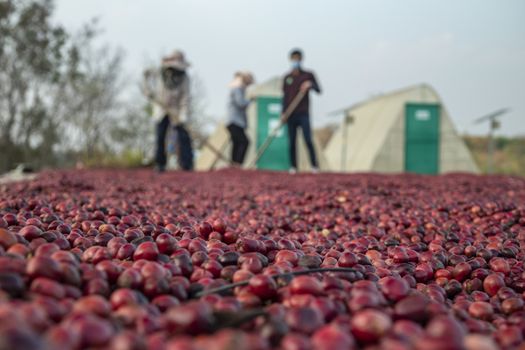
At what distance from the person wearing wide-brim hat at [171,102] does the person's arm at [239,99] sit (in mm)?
1037

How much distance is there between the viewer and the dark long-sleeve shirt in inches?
384

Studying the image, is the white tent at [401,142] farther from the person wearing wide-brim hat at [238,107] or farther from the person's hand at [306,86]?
the person's hand at [306,86]

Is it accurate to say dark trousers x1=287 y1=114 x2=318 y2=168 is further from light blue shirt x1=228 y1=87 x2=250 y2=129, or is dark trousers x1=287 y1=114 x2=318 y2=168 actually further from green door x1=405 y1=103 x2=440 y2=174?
green door x1=405 y1=103 x2=440 y2=174

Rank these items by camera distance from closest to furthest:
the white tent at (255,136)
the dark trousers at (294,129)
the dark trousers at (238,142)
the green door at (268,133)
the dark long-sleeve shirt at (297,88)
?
1. the dark trousers at (294,129)
2. the dark long-sleeve shirt at (297,88)
3. the dark trousers at (238,142)
4. the green door at (268,133)
5. the white tent at (255,136)

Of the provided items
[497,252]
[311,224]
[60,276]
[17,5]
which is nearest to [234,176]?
[311,224]

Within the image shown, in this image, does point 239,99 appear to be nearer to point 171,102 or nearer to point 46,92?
point 171,102

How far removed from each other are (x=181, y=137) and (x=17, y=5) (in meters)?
14.2

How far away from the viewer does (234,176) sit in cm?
812

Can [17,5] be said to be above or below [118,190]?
above

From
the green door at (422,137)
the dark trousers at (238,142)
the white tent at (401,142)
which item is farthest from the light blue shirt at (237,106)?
the green door at (422,137)

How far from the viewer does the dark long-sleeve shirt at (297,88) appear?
32.0ft

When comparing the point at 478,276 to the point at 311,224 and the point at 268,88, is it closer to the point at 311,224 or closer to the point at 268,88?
the point at 311,224

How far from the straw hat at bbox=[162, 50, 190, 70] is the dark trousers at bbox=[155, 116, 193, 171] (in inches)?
44.2

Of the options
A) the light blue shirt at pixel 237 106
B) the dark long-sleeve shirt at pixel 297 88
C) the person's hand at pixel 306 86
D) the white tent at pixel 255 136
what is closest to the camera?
the person's hand at pixel 306 86
